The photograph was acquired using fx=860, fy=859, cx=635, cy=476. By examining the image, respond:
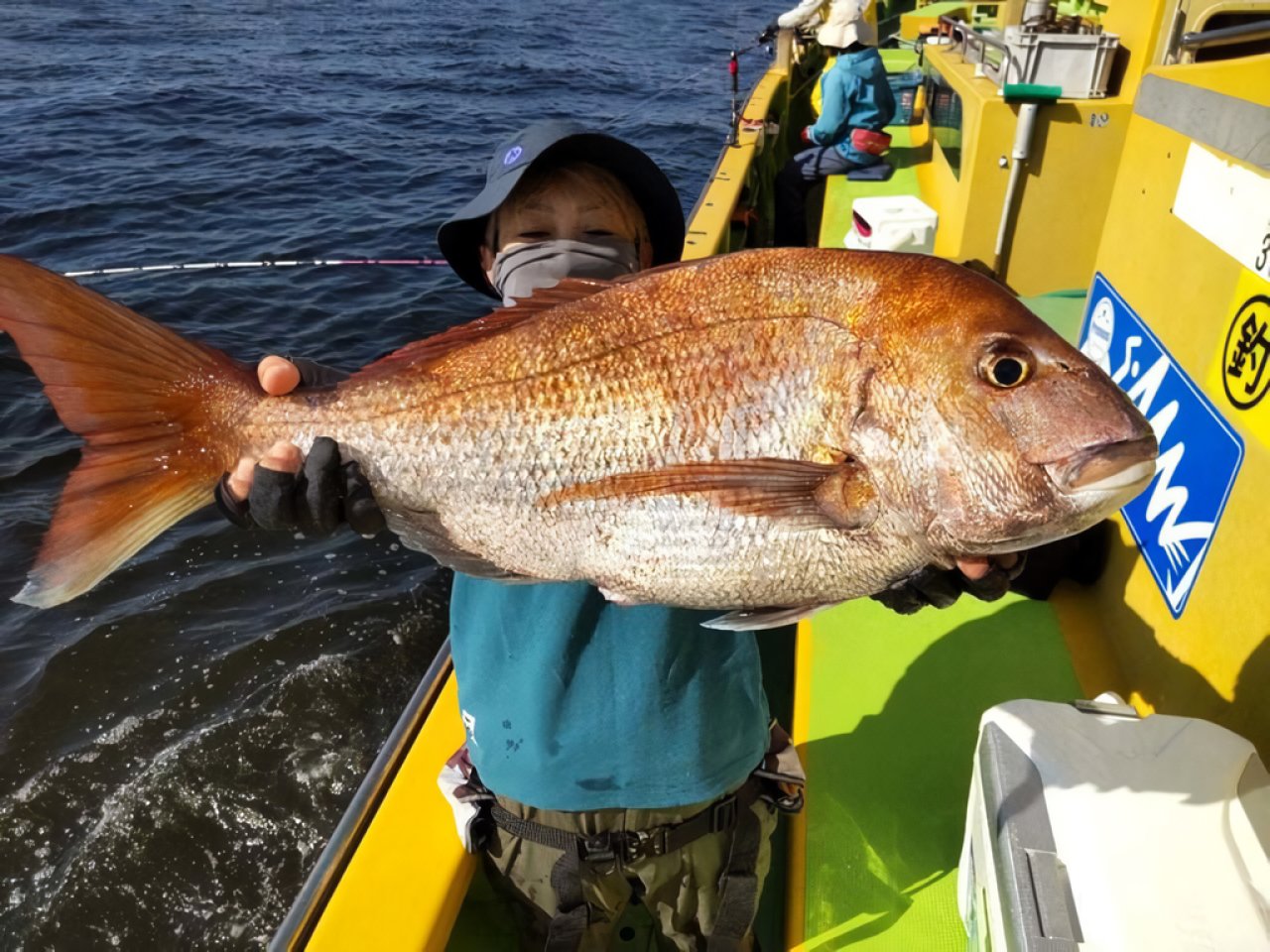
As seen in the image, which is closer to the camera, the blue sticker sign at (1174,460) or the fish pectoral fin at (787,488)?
the fish pectoral fin at (787,488)

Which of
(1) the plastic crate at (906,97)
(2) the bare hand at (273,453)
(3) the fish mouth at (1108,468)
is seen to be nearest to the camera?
(3) the fish mouth at (1108,468)

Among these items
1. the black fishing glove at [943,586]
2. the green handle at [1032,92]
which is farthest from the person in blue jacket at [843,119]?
the black fishing glove at [943,586]

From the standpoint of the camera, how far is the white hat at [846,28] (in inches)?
298

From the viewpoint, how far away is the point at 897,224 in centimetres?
509

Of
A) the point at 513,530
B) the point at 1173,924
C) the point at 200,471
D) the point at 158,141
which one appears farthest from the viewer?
the point at 158,141

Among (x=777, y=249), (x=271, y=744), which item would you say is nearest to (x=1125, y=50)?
(x=777, y=249)

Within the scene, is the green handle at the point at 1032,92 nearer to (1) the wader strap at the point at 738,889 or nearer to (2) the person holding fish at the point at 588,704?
(2) the person holding fish at the point at 588,704

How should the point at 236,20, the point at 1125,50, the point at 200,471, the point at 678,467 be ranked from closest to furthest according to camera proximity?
the point at 678,467
the point at 200,471
the point at 1125,50
the point at 236,20

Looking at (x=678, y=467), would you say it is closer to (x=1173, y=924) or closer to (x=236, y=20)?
(x=1173, y=924)

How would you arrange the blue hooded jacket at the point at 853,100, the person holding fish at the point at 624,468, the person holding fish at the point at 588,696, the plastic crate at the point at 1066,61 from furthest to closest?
the blue hooded jacket at the point at 853,100 → the plastic crate at the point at 1066,61 → the person holding fish at the point at 588,696 → the person holding fish at the point at 624,468

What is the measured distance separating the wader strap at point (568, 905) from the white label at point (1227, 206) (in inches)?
72.6

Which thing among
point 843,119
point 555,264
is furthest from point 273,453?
point 843,119

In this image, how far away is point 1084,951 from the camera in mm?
1370

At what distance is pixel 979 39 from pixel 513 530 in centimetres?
492
